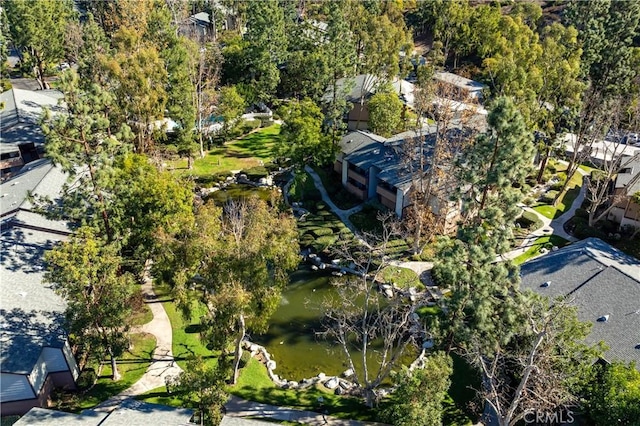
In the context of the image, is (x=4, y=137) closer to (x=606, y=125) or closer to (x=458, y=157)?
(x=458, y=157)

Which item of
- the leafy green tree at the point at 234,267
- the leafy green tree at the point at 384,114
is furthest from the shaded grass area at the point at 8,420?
the leafy green tree at the point at 384,114

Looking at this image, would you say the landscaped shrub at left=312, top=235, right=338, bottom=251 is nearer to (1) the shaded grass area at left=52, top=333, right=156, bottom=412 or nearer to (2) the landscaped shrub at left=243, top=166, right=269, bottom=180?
(2) the landscaped shrub at left=243, top=166, right=269, bottom=180

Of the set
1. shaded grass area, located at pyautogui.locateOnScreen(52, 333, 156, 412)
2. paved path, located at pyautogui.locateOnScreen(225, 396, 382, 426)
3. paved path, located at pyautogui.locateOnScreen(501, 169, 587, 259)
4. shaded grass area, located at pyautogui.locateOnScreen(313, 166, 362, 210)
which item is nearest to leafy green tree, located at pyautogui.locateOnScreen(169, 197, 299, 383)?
paved path, located at pyautogui.locateOnScreen(225, 396, 382, 426)

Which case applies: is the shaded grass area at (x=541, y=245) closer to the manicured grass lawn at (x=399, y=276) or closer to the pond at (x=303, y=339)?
the manicured grass lawn at (x=399, y=276)

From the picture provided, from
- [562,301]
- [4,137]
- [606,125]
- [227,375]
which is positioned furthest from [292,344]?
[4,137]

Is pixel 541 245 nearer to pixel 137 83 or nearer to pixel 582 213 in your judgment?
pixel 582 213
